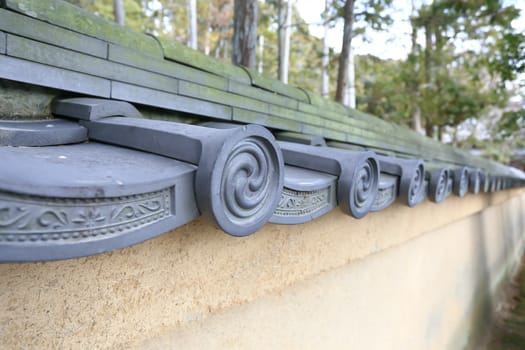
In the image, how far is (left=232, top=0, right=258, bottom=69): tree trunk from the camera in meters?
4.00

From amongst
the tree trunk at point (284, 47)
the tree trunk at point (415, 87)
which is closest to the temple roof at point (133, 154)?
the tree trunk at point (415, 87)

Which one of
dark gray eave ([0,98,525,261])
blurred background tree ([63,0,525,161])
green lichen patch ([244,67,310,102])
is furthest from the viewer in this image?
blurred background tree ([63,0,525,161])

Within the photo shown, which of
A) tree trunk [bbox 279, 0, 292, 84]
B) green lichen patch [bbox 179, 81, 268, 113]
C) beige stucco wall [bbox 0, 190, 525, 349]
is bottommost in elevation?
beige stucco wall [bbox 0, 190, 525, 349]

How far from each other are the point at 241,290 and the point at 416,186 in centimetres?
123

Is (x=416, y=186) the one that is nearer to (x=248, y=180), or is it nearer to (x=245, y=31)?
(x=248, y=180)

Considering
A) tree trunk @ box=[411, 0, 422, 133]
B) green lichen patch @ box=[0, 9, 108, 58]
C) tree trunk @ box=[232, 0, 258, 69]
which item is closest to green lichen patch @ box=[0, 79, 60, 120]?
green lichen patch @ box=[0, 9, 108, 58]

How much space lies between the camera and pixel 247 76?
1891 millimetres

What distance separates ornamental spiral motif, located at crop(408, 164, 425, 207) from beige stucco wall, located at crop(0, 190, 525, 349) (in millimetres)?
305

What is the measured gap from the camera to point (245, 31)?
4051 millimetres

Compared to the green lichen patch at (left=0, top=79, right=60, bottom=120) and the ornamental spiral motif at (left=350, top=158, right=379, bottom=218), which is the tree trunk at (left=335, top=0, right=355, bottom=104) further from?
the green lichen patch at (left=0, top=79, right=60, bottom=120)

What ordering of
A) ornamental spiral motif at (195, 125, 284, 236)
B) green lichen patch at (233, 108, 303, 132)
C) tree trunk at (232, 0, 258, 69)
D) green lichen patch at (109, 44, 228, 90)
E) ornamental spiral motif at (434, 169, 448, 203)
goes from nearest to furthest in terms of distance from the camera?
ornamental spiral motif at (195, 125, 284, 236) → green lichen patch at (109, 44, 228, 90) → green lichen patch at (233, 108, 303, 132) → ornamental spiral motif at (434, 169, 448, 203) → tree trunk at (232, 0, 258, 69)

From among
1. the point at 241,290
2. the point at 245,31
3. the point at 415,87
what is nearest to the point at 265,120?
the point at 241,290

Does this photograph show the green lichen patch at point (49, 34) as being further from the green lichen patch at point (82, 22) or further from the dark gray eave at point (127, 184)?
the dark gray eave at point (127, 184)

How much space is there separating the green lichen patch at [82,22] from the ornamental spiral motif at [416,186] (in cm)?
139
